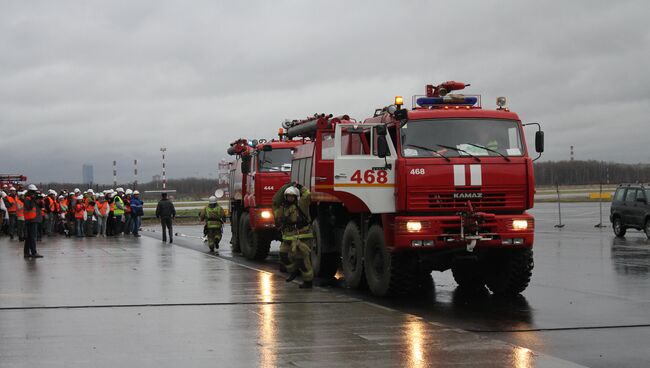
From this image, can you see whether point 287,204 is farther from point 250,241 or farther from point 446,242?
point 250,241

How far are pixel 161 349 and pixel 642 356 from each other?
15.1 ft

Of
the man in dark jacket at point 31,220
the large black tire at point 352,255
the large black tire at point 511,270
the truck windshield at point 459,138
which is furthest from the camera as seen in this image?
the man in dark jacket at point 31,220

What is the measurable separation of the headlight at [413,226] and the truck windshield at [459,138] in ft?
3.26

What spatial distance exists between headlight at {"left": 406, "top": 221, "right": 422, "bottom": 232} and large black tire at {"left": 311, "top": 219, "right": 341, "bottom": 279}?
3.57 m

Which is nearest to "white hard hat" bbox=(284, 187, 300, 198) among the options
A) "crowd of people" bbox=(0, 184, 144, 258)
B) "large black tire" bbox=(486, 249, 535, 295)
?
"large black tire" bbox=(486, 249, 535, 295)

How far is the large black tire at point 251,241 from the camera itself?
20.9 metres

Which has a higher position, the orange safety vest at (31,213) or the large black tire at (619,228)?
the orange safety vest at (31,213)

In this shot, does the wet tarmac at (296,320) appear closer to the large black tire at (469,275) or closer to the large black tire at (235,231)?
the large black tire at (469,275)

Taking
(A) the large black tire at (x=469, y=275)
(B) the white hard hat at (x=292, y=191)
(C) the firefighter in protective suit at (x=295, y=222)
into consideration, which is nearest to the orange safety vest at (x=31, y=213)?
(C) the firefighter in protective suit at (x=295, y=222)

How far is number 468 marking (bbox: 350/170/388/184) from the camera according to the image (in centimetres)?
1291

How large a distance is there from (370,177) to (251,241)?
348 inches

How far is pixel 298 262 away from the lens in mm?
14492

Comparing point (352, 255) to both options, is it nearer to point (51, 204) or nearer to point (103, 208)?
point (103, 208)

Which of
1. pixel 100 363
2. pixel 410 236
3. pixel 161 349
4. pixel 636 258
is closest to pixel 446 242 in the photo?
pixel 410 236
